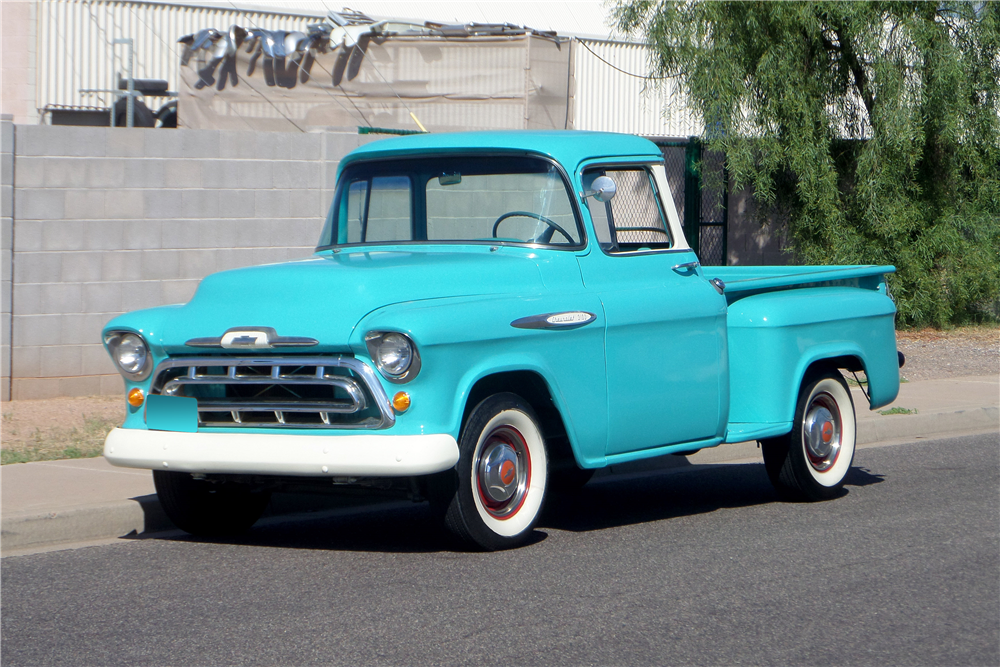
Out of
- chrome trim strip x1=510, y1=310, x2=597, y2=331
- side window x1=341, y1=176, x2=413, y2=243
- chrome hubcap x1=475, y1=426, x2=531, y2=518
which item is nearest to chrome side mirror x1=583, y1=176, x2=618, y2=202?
chrome trim strip x1=510, y1=310, x2=597, y2=331

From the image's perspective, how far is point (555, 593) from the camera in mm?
5578

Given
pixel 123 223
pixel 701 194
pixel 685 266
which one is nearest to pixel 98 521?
pixel 685 266

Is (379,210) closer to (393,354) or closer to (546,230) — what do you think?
(546,230)

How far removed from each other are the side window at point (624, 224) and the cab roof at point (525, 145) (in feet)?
0.38

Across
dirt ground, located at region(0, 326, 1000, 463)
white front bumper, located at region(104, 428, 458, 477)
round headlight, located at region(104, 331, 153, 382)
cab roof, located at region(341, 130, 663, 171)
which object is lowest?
dirt ground, located at region(0, 326, 1000, 463)

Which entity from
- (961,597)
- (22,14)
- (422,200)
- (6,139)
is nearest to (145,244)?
(6,139)

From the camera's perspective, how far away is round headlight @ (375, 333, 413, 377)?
5.79 m

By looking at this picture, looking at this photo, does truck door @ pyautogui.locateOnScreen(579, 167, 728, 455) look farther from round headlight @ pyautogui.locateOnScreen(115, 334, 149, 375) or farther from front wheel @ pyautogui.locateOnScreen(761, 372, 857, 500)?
round headlight @ pyautogui.locateOnScreen(115, 334, 149, 375)

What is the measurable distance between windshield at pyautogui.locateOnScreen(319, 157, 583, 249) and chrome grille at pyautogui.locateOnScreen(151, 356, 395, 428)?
1415 millimetres

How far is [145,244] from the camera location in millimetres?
11672

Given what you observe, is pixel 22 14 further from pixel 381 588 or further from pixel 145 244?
pixel 381 588

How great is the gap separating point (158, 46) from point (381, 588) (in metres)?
21.4

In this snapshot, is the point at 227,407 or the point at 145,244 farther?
the point at 145,244

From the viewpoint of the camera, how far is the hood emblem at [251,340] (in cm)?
586
